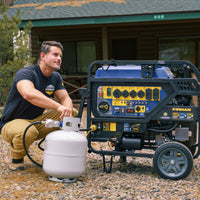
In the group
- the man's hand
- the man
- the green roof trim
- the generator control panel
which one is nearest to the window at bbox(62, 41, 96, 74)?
the green roof trim

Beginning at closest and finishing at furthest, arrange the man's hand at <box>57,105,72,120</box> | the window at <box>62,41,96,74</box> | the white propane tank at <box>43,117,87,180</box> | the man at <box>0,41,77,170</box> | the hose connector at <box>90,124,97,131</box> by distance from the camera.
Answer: the white propane tank at <box>43,117,87,180</box>, the man's hand at <box>57,105,72,120</box>, the man at <box>0,41,77,170</box>, the hose connector at <box>90,124,97,131</box>, the window at <box>62,41,96,74</box>

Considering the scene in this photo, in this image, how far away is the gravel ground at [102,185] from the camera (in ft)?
10.4

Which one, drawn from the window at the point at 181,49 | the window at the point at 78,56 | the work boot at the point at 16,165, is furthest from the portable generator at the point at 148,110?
the window at the point at 78,56

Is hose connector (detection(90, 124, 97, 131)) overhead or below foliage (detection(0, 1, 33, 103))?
Result: below

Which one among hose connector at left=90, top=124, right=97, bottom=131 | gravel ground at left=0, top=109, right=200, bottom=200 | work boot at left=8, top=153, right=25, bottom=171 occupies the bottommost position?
gravel ground at left=0, top=109, right=200, bottom=200

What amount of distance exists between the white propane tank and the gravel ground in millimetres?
132

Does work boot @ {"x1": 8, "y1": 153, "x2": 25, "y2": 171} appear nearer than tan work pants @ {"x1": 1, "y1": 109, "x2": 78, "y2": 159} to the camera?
No

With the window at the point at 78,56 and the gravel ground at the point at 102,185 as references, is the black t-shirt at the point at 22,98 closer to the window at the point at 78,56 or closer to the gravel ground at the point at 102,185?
the gravel ground at the point at 102,185

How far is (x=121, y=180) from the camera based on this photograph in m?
3.63

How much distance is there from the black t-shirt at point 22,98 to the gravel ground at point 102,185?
620 mm

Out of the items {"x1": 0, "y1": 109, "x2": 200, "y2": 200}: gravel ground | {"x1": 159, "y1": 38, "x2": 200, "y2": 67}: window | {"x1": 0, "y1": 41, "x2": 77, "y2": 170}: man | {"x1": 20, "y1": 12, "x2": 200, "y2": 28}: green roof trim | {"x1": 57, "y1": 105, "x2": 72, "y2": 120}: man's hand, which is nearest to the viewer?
{"x1": 0, "y1": 109, "x2": 200, "y2": 200}: gravel ground

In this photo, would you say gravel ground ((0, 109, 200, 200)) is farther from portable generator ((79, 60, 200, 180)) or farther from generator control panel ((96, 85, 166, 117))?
generator control panel ((96, 85, 166, 117))

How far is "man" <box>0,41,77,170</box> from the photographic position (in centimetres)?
366

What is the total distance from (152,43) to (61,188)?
982 cm
